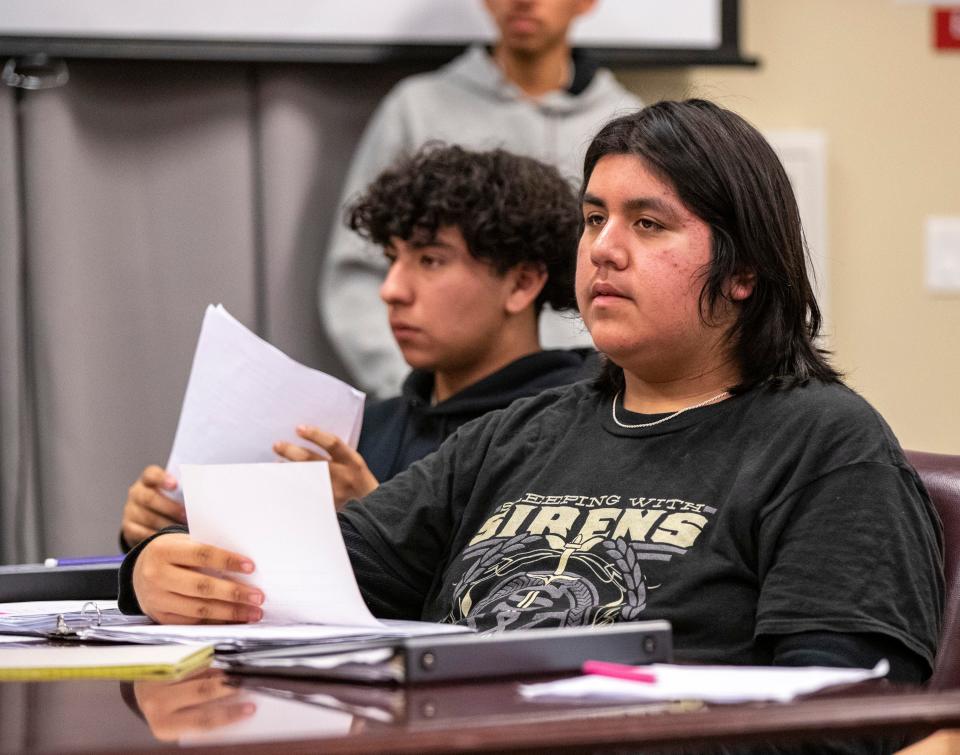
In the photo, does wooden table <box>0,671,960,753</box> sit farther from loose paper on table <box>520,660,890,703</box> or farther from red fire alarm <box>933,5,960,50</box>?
red fire alarm <box>933,5,960,50</box>

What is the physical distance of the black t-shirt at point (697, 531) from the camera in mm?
1040

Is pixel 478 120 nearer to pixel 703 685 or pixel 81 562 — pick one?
pixel 81 562

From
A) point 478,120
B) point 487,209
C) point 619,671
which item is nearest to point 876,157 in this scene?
point 478,120

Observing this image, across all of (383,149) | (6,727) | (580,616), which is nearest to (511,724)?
(6,727)

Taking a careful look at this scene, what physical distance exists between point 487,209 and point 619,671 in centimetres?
119

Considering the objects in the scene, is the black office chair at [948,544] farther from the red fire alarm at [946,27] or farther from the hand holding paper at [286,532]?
the red fire alarm at [946,27]

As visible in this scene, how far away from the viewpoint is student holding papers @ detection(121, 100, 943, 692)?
3.45 ft

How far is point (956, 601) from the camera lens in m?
1.14

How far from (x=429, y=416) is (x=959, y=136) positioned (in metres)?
1.50

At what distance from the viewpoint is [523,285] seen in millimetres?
1950

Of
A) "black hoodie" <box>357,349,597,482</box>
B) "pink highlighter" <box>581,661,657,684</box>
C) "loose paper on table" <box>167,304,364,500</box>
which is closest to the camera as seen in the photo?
"pink highlighter" <box>581,661,657,684</box>

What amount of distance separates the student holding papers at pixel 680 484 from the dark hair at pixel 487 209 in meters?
0.49

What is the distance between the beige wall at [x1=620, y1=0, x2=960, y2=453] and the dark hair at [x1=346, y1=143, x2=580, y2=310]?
86cm

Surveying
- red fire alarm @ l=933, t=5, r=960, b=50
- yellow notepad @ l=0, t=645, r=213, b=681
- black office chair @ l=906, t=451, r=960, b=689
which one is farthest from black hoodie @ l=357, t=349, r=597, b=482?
red fire alarm @ l=933, t=5, r=960, b=50
